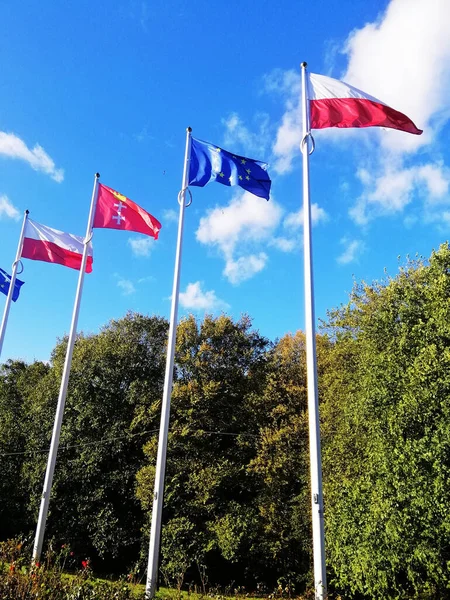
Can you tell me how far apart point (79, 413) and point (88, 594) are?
19.6 m

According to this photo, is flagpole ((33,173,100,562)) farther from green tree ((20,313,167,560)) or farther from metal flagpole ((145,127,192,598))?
green tree ((20,313,167,560))

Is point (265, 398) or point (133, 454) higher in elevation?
point (265, 398)

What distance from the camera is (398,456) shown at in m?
13.4

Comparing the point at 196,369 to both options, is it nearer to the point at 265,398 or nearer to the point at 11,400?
the point at 265,398

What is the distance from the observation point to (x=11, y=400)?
1144 inches

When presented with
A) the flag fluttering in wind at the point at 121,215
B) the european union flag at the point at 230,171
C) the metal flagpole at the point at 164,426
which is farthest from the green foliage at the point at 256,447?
the flag fluttering in wind at the point at 121,215

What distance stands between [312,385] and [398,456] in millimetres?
6916

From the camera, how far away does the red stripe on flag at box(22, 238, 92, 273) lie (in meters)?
16.0

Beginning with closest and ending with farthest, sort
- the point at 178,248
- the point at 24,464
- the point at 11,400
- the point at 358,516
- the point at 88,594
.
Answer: the point at 88,594 < the point at 178,248 < the point at 358,516 < the point at 24,464 < the point at 11,400

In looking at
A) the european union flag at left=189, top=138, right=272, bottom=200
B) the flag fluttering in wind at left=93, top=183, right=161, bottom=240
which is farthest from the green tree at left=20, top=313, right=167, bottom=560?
the european union flag at left=189, top=138, right=272, bottom=200

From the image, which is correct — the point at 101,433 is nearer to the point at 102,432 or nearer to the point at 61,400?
the point at 102,432

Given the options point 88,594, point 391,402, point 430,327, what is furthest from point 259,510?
point 88,594

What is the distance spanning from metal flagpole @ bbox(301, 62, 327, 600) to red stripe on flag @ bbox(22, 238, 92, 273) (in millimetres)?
8797

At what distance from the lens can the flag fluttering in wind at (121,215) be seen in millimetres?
14008
